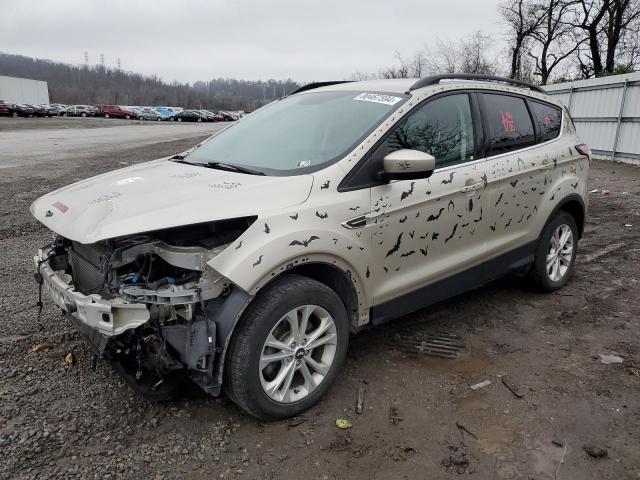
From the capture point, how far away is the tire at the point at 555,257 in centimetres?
471

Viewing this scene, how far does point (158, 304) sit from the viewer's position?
2.62m

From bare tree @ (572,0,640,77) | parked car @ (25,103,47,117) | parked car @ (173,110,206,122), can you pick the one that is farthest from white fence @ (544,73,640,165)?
parked car @ (173,110,206,122)

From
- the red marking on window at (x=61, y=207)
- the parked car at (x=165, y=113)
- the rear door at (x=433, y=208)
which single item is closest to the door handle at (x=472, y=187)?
the rear door at (x=433, y=208)

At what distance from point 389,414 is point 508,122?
2.53 meters

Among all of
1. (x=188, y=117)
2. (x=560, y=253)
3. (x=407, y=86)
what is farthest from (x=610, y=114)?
(x=188, y=117)

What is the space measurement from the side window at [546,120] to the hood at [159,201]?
2.56 m

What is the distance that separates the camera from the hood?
8.58 feet

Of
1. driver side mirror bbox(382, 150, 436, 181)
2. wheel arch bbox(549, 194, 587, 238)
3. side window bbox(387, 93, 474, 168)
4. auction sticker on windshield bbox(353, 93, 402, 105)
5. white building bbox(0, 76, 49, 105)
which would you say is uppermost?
white building bbox(0, 76, 49, 105)

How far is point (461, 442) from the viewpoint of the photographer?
2.87m

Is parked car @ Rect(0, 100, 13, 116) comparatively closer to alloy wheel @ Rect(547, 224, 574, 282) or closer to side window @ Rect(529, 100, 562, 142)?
side window @ Rect(529, 100, 562, 142)

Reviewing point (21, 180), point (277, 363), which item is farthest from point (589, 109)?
point (277, 363)

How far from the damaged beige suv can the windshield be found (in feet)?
0.05

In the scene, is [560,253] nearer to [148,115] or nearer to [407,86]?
[407,86]

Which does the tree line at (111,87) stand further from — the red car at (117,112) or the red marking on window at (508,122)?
the red marking on window at (508,122)
